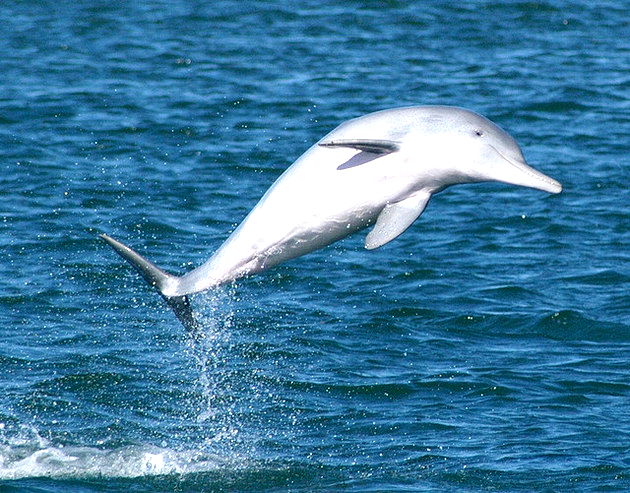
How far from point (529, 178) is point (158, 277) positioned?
2941 mm

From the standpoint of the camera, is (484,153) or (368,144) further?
(484,153)

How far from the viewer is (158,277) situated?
10922 mm

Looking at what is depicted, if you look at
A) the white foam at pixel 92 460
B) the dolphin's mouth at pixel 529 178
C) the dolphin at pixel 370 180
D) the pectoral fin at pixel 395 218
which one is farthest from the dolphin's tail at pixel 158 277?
the dolphin's mouth at pixel 529 178

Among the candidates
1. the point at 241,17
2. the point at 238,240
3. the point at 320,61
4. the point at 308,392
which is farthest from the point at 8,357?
the point at 241,17

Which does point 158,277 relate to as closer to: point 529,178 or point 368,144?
point 368,144

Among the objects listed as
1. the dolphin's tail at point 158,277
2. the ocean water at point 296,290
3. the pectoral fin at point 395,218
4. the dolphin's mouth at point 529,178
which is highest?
the dolphin's mouth at point 529,178

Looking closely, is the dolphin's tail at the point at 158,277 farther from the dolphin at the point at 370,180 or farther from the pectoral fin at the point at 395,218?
the pectoral fin at the point at 395,218

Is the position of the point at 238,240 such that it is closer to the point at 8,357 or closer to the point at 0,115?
the point at 8,357

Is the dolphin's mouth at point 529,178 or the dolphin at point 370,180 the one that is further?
the dolphin at point 370,180

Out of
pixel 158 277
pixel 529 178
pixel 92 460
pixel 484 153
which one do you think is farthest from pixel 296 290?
pixel 529 178

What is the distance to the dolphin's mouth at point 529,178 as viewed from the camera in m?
10.2

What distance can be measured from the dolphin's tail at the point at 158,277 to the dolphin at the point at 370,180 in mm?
20

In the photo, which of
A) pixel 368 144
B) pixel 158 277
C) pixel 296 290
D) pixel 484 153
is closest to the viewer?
pixel 368 144

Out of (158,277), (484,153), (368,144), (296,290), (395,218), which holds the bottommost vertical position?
→ (296,290)
